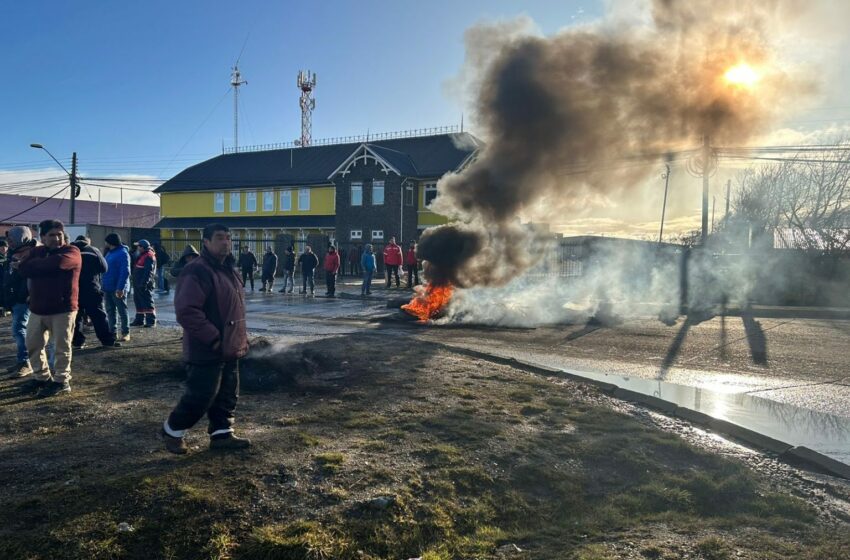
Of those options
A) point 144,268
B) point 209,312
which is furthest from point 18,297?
point 209,312

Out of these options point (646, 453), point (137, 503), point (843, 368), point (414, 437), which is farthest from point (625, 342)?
point (137, 503)

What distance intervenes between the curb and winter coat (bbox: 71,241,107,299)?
19.4 ft

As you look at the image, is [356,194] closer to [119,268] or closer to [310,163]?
[310,163]

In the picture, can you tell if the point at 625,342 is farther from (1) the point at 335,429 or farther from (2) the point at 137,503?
(2) the point at 137,503

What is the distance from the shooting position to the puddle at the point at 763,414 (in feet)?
16.2

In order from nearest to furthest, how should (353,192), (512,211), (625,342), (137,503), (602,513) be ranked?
1. (137,503)
2. (602,513)
3. (625,342)
4. (512,211)
5. (353,192)

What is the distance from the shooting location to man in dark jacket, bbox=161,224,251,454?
386 cm

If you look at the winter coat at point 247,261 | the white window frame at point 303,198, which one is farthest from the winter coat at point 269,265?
the white window frame at point 303,198

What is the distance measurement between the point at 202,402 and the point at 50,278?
2768mm

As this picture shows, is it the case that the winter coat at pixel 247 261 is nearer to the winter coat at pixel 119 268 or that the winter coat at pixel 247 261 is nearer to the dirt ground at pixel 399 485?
the winter coat at pixel 119 268

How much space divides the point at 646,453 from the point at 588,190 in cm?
1039

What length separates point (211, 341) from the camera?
386 cm

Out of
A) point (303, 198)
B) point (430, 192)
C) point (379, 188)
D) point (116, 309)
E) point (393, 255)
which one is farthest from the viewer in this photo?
point (303, 198)

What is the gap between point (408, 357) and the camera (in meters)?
7.86
